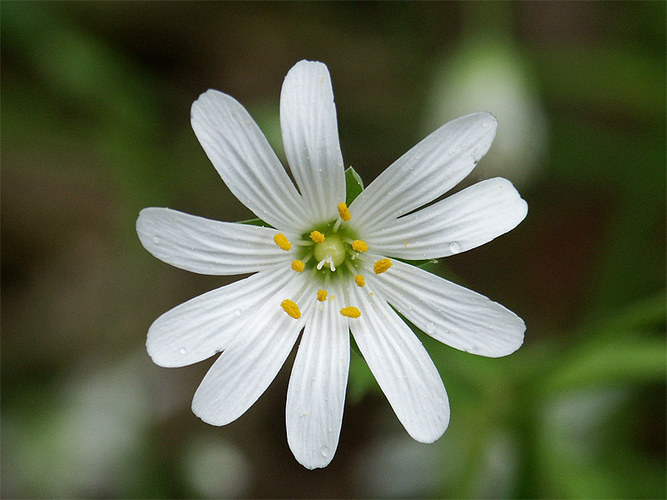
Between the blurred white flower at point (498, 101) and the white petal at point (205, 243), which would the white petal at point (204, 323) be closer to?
the white petal at point (205, 243)

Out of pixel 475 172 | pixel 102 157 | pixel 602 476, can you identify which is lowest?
pixel 602 476

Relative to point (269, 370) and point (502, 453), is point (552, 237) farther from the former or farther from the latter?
point (269, 370)

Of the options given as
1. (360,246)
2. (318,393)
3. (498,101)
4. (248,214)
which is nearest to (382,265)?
(360,246)

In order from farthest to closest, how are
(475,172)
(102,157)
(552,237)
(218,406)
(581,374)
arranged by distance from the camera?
(552,237)
(102,157)
(475,172)
(581,374)
(218,406)

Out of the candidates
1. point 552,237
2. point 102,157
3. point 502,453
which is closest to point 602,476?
point 502,453

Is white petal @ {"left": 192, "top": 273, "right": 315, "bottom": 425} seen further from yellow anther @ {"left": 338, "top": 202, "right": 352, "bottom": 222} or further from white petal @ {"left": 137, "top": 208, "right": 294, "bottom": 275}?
yellow anther @ {"left": 338, "top": 202, "right": 352, "bottom": 222}

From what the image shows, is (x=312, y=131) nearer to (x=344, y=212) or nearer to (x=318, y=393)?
(x=344, y=212)

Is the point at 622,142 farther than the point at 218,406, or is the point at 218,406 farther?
the point at 622,142
